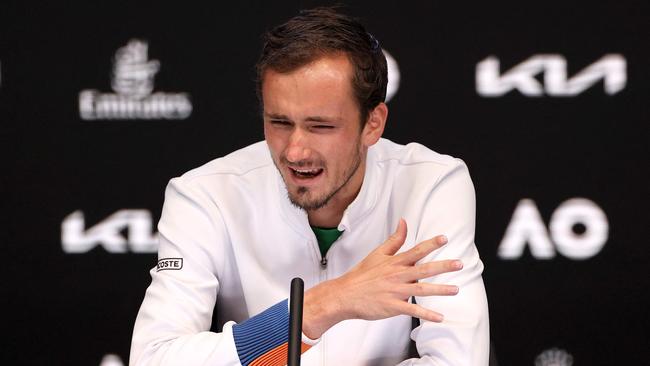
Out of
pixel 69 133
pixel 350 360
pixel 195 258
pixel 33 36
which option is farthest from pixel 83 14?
pixel 350 360

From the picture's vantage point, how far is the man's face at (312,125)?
1.96 meters

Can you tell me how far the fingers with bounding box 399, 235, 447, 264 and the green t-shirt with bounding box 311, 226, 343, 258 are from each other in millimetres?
384

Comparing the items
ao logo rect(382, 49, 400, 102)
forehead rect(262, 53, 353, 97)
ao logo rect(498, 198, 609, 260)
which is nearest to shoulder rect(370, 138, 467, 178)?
forehead rect(262, 53, 353, 97)

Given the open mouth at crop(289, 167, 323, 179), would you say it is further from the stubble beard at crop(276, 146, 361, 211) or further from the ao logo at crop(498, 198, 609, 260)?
the ao logo at crop(498, 198, 609, 260)

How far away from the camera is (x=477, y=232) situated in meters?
2.98

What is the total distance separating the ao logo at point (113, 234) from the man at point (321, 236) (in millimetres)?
864

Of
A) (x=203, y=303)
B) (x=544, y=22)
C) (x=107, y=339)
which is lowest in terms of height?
(x=107, y=339)

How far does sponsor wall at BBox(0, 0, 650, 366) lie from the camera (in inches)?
117

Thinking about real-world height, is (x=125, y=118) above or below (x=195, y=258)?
above

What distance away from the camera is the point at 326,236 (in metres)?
2.21

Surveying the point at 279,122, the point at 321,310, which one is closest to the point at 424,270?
the point at 321,310

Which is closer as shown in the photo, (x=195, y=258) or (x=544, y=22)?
(x=195, y=258)

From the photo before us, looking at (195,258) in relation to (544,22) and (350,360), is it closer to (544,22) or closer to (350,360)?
(350,360)

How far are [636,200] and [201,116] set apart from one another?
1.24m
